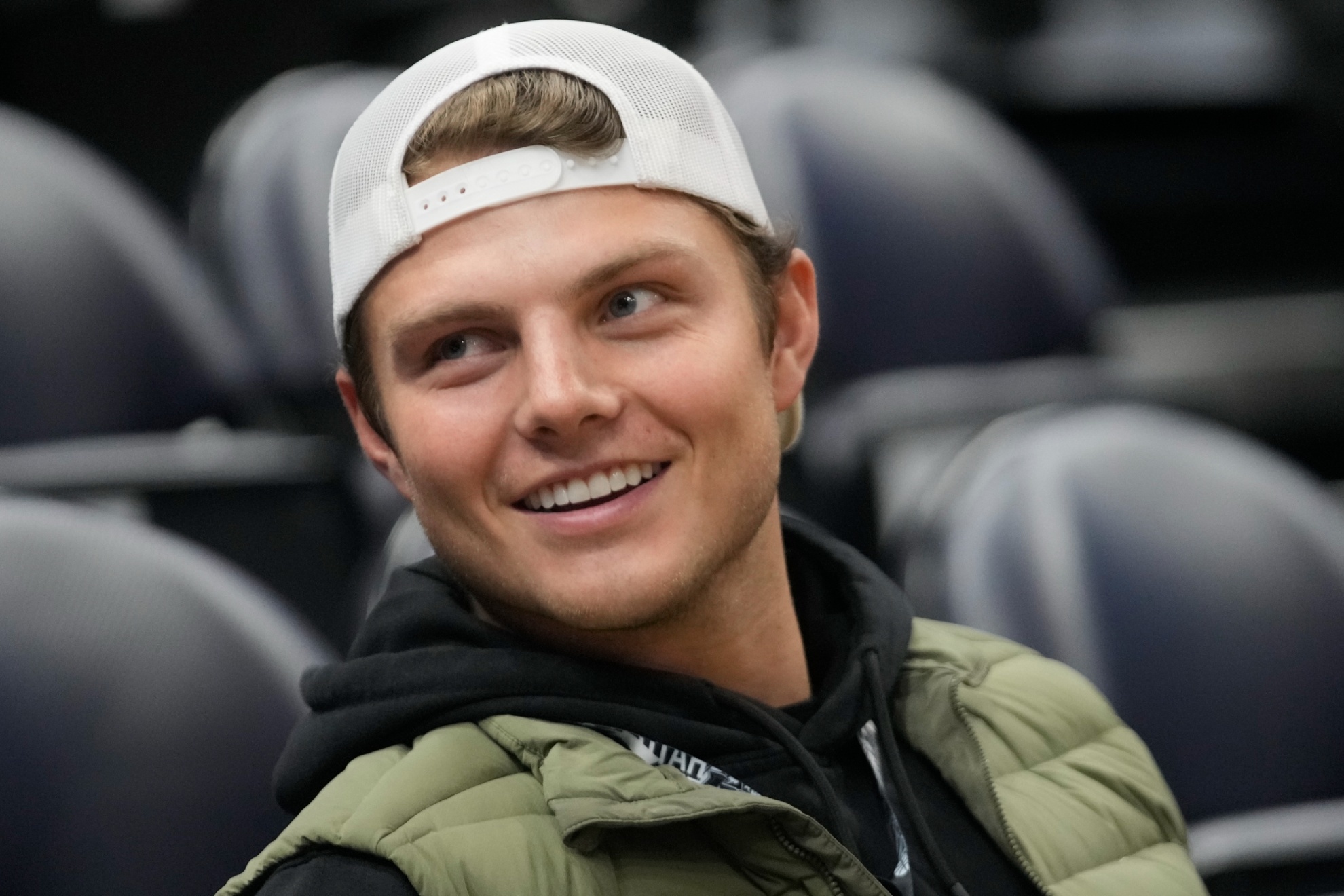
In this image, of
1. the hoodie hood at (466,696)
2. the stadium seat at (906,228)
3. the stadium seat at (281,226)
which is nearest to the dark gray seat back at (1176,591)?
the hoodie hood at (466,696)

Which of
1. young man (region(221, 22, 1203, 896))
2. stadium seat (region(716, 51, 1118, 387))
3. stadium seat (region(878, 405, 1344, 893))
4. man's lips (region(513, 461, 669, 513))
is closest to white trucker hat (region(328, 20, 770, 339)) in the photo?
young man (region(221, 22, 1203, 896))

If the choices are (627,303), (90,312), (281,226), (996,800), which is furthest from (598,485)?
(281,226)

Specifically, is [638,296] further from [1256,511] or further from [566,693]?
[1256,511]

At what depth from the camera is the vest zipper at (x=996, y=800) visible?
1.05 meters

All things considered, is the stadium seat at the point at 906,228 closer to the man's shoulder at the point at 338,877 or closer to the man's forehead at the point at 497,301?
the man's forehead at the point at 497,301

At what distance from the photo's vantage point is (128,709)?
116 centimetres

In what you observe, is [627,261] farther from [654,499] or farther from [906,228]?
[906,228]

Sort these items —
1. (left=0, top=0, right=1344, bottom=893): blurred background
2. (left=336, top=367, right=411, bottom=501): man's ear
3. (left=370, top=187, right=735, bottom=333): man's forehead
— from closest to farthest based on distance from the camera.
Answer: (left=370, top=187, right=735, bottom=333): man's forehead < (left=336, top=367, right=411, bottom=501): man's ear < (left=0, top=0, right=1344, bottom=893): blurred background

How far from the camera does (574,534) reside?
3.07 feet

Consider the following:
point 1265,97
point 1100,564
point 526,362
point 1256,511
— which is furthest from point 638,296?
point 1265,97

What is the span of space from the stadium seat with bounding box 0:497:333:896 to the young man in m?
0.24

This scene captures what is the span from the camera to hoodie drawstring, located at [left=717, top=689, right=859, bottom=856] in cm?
96

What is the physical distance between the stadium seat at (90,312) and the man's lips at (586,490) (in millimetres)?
1100

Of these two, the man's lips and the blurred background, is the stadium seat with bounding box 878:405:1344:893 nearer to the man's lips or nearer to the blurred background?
the blurred background
